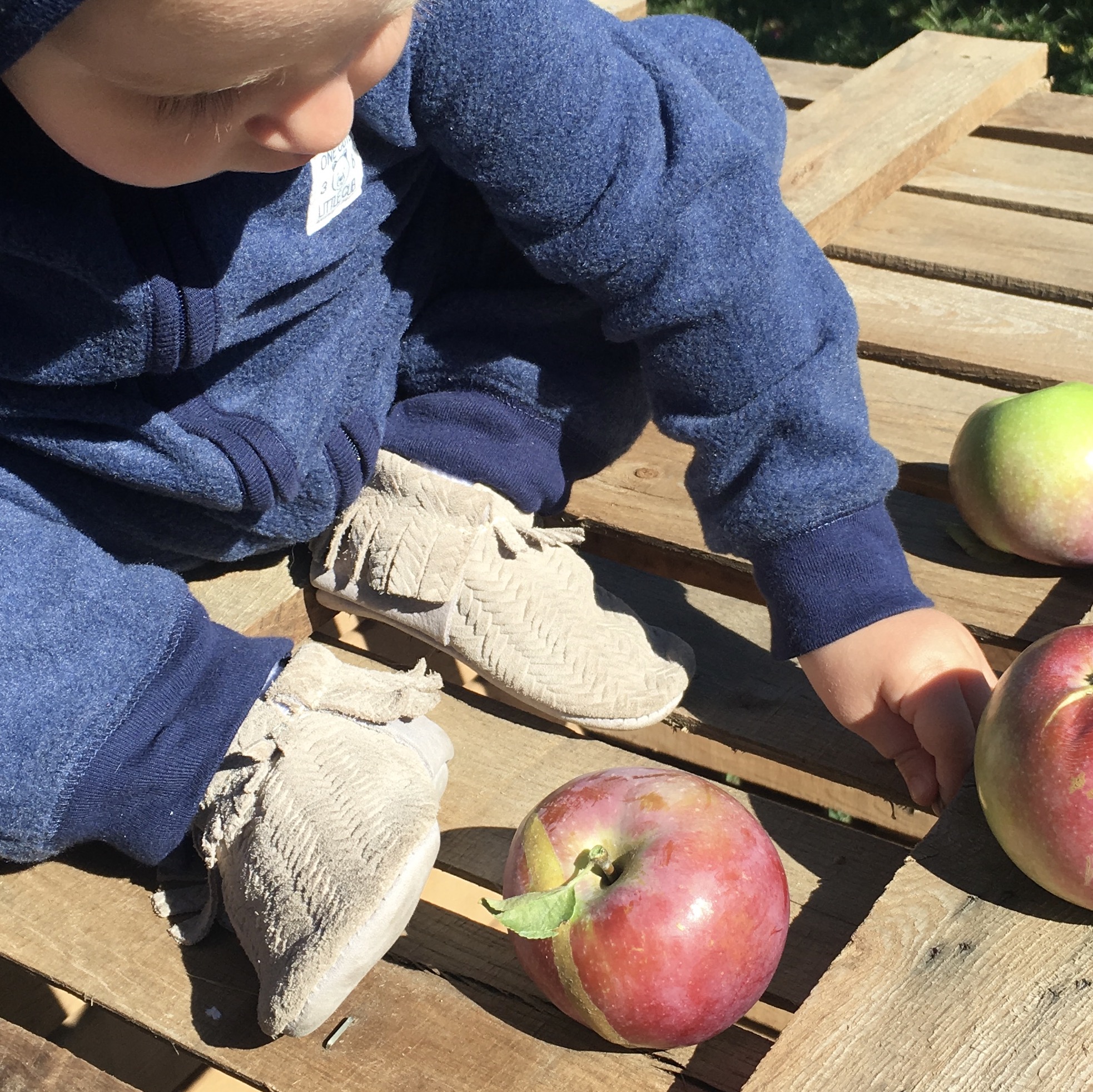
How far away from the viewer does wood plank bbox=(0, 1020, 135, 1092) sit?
90 cm

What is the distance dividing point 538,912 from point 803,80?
199cm

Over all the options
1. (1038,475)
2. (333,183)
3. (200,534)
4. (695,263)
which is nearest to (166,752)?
(200,534)

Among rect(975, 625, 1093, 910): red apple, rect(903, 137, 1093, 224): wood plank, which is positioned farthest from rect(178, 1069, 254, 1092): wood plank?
rect(903, 137, 1093, 224): wood plank

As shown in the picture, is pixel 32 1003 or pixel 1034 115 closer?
pixel 32 1003

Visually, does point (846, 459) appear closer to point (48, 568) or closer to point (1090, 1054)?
point (1090, 1054)

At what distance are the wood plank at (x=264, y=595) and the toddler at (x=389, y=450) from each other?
0.18ft

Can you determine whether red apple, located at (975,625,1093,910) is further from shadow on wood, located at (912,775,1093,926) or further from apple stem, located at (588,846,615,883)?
apple stem, located at (588,846,615,883)

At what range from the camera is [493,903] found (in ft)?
2.71

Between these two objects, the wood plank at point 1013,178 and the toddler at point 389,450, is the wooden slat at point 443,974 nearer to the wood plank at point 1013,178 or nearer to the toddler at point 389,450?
the toddler at point 389,450

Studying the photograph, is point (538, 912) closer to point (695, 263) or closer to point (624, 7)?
point (695, 263)

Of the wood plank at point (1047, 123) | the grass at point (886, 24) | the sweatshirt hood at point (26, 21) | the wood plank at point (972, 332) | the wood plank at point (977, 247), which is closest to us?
the sweatshirt hood at point (26, 21)

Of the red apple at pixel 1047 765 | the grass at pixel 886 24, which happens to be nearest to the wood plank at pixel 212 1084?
the red apple at pixel 1047 765

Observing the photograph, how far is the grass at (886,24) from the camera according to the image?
3.66 meters

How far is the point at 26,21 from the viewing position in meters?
0.64
